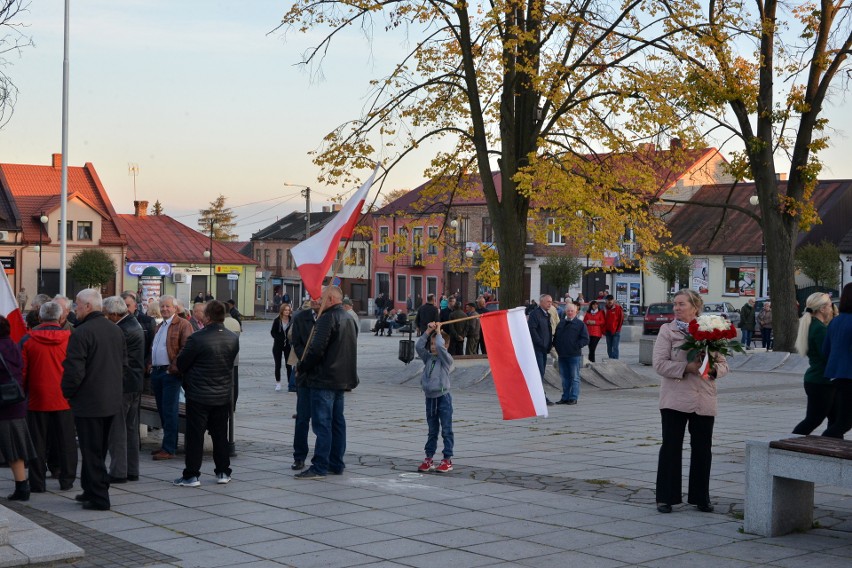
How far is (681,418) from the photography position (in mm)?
8680

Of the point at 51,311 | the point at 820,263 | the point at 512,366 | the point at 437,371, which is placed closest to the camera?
the point at 51,311

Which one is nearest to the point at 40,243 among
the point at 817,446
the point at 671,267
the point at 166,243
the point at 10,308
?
the point at 166,243

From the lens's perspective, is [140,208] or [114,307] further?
[140,208]

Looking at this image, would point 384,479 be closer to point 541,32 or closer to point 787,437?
point 787,437

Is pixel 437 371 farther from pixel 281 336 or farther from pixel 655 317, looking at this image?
pixel 655 317

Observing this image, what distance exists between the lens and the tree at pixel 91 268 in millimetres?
58969

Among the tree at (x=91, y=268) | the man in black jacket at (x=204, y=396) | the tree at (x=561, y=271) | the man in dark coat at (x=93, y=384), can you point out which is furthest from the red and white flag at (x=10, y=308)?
the tree at (x=561, y=271)

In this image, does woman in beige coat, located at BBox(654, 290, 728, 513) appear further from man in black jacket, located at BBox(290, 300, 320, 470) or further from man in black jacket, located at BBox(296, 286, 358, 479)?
man in black jacket, located at BBox(290, 300, 320, 470)

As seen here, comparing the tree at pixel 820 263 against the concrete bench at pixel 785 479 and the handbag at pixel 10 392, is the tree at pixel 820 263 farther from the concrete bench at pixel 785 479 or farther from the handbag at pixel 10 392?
the handbag at pixel 10 392

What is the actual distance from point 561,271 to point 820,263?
14.5m

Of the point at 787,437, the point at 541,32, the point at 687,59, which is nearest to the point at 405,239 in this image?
the point at 541,32

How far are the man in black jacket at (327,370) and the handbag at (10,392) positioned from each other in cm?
264

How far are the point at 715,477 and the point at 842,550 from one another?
297 centimetres

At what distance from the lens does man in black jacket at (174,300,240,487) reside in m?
9.95
